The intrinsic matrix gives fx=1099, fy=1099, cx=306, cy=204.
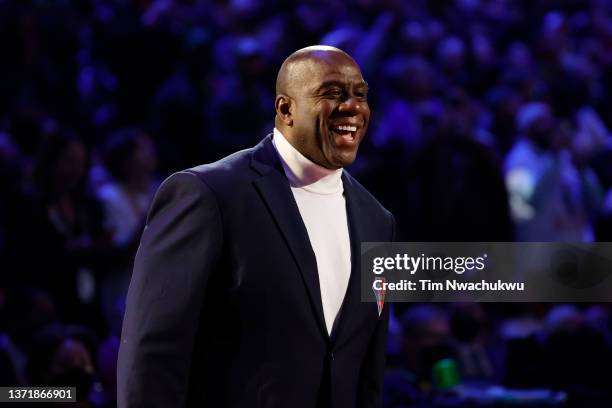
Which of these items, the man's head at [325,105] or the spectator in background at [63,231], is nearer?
the man's head at [325,105]

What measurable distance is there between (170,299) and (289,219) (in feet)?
1.10

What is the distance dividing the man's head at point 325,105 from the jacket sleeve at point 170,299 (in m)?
0.28

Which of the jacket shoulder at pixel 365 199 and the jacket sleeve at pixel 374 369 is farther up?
the jacket shoulder at pixel 365 199

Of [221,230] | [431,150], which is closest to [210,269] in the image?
[221,230]

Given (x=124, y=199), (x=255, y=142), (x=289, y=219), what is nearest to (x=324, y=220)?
(x=289, y=219)

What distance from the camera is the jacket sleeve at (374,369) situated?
8.29 feet

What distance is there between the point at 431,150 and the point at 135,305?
379cm

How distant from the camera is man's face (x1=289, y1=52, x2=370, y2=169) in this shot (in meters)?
2.38

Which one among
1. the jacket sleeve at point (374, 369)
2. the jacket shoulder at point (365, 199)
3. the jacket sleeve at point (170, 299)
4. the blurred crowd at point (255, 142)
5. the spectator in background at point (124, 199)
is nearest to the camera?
the jacket sleeve at point (170, 299)

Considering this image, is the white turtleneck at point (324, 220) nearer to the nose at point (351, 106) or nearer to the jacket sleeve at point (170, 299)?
the nose at point (351, 106)

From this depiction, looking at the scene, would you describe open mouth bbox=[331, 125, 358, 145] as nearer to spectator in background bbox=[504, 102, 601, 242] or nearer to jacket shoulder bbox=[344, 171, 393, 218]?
jacket shoulder bbox=[344, 171, 393, 218]

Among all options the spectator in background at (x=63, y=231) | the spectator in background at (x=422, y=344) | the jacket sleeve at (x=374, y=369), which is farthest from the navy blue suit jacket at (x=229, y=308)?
the spectator in background at (x=63, y=231)

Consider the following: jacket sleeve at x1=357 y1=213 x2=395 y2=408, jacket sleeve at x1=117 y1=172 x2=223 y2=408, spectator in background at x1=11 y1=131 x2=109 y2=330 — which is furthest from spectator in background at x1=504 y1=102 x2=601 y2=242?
jacket sleeve at x1=117 y1=172 x2=223 y2=408

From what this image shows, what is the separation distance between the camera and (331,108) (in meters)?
2.38
